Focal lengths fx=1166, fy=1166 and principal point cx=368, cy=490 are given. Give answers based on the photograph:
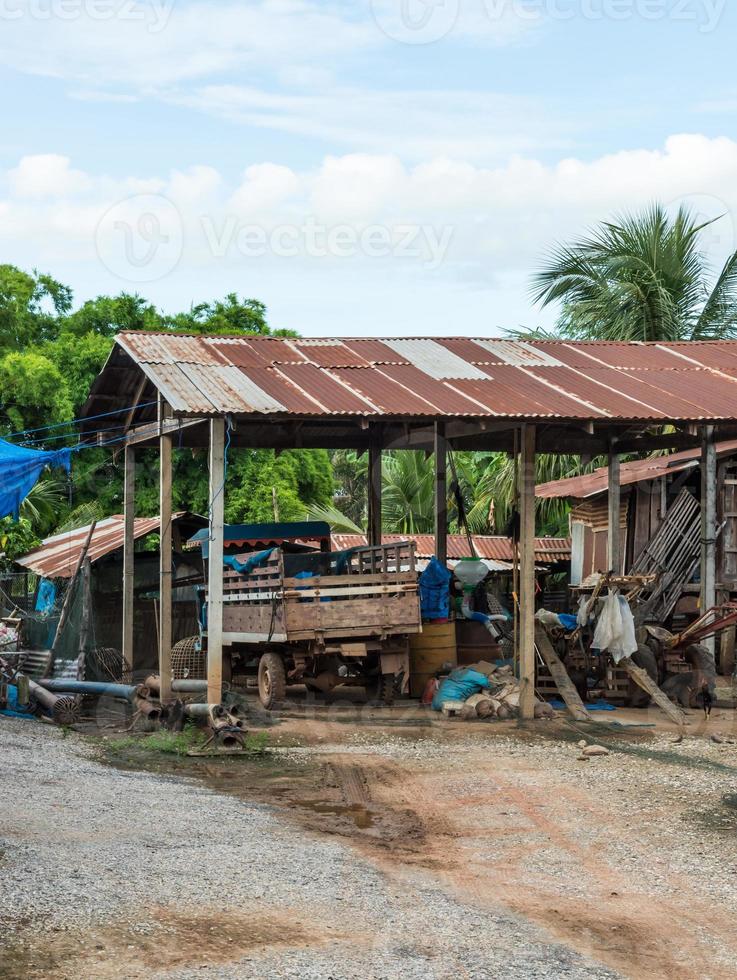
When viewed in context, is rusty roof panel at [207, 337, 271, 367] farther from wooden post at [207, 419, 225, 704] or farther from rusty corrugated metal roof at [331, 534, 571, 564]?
rusty corrugated metal roof at [331, 534, 571, 564]

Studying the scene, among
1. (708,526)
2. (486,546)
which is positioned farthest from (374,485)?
(486,546)

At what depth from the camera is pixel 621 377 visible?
17000 mm

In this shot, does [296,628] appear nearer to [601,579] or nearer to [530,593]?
[530,593]

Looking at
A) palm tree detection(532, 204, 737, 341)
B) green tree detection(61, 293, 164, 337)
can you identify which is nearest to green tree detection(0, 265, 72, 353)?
green tree detection(61, 293, 164, 337)

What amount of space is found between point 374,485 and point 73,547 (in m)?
6.55

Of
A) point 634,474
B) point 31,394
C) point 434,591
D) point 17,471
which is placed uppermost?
point 31,394

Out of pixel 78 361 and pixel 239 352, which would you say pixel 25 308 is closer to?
pixel 78 361

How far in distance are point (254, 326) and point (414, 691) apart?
19.4m

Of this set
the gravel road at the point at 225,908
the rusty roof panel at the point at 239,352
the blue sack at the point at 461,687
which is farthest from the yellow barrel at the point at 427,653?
the gravel road at the point at 225,908

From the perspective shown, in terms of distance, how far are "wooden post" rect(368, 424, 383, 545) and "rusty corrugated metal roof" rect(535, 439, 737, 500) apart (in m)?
6.19

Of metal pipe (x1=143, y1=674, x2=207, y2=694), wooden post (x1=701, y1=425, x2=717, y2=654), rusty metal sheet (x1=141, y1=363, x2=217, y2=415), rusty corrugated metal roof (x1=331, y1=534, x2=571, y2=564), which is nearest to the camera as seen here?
rusty metal sheet (x1=141, y1=363, x2=217, y2=415)

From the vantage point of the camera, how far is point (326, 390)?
14898mm

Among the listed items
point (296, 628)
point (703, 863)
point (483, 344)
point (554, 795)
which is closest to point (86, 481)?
point (483, 344)

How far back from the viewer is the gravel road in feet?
18.3
